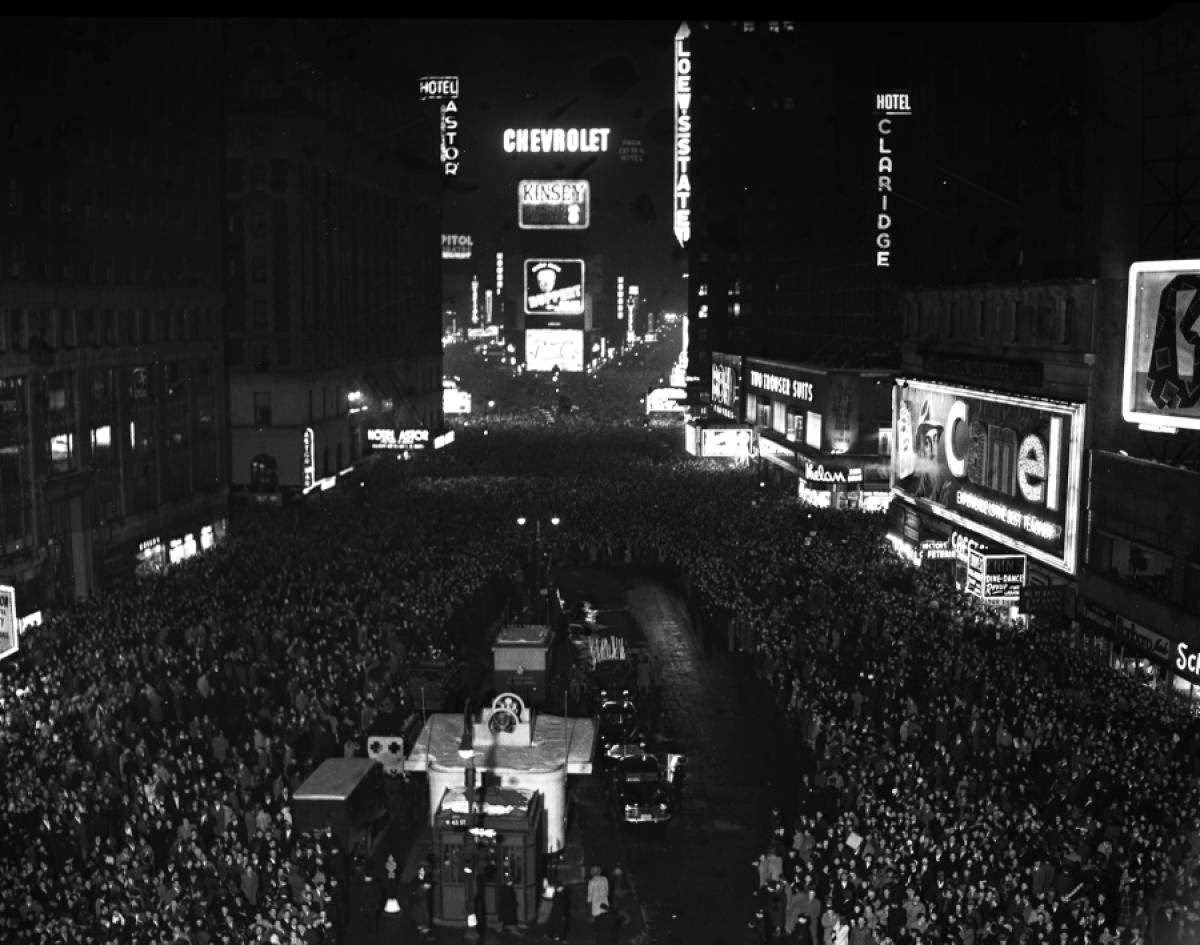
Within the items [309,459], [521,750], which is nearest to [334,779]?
[521,750]

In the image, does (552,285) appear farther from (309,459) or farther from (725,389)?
(309,459)

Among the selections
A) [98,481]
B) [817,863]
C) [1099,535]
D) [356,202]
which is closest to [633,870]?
[817,863]

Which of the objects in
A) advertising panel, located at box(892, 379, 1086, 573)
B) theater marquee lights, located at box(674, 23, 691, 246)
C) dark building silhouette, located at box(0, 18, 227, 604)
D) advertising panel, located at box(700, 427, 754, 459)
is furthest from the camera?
theater marquee lights, located at box(674, 23, 691, 246)

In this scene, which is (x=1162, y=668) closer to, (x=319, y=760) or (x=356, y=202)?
(x=319, y=760)

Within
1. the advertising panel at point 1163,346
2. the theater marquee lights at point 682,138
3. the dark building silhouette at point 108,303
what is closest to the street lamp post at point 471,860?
the advertising panel at point 1163,346


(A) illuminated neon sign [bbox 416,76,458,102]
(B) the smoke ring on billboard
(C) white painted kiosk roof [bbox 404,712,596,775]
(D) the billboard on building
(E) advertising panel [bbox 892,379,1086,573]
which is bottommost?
(C) white painted kiosk roof [bbox 404,712,596,775]

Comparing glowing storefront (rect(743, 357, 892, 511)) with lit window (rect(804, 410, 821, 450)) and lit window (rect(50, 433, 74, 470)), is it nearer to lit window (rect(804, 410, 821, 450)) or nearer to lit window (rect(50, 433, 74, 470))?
lit window (rect(804, 410, 821, 450))

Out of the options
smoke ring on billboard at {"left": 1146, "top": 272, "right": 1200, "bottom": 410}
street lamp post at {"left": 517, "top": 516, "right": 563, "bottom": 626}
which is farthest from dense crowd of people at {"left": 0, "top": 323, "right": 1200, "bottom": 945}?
smoke ring on billboard at {"left": 1146, "top": 272, "right": 1200, "bottom": 410}

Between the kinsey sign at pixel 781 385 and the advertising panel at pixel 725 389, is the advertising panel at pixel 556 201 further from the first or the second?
the kinsey sign at pixel 781 385
